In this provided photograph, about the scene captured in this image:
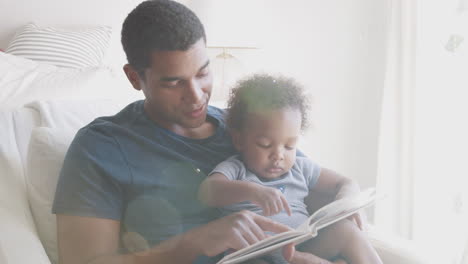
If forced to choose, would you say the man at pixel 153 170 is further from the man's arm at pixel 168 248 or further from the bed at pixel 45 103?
the bed at pixel 45 103

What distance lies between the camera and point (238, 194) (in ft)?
2.23

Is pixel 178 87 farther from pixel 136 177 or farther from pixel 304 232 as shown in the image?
pixel 304 232

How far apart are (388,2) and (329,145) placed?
573mm

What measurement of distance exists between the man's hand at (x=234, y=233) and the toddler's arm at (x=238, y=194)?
0.06 m

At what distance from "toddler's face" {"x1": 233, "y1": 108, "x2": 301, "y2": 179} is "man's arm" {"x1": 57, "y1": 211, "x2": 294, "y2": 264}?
14 cm

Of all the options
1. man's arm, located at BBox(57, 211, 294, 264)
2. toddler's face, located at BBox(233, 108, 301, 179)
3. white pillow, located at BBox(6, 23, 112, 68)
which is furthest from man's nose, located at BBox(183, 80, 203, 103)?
white pillow, located at BBox(6, 23, 112, 68)

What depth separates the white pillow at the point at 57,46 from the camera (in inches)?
52.4

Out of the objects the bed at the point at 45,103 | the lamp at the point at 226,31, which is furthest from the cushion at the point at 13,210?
the lamp at the point at 226,31

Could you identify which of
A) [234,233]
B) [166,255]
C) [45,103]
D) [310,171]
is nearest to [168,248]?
[166,255]

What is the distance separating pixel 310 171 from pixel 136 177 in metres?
0.35

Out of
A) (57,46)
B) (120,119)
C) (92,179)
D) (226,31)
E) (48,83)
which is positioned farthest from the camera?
(226,31)

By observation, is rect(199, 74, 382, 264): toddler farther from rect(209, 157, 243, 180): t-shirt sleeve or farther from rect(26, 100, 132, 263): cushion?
rect(26, 100, 132, 263): cushion

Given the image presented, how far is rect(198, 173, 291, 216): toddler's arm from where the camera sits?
0.66m

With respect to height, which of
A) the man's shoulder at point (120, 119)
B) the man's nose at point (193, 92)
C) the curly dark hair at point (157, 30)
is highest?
the curly dark hair at point (157, 30)
